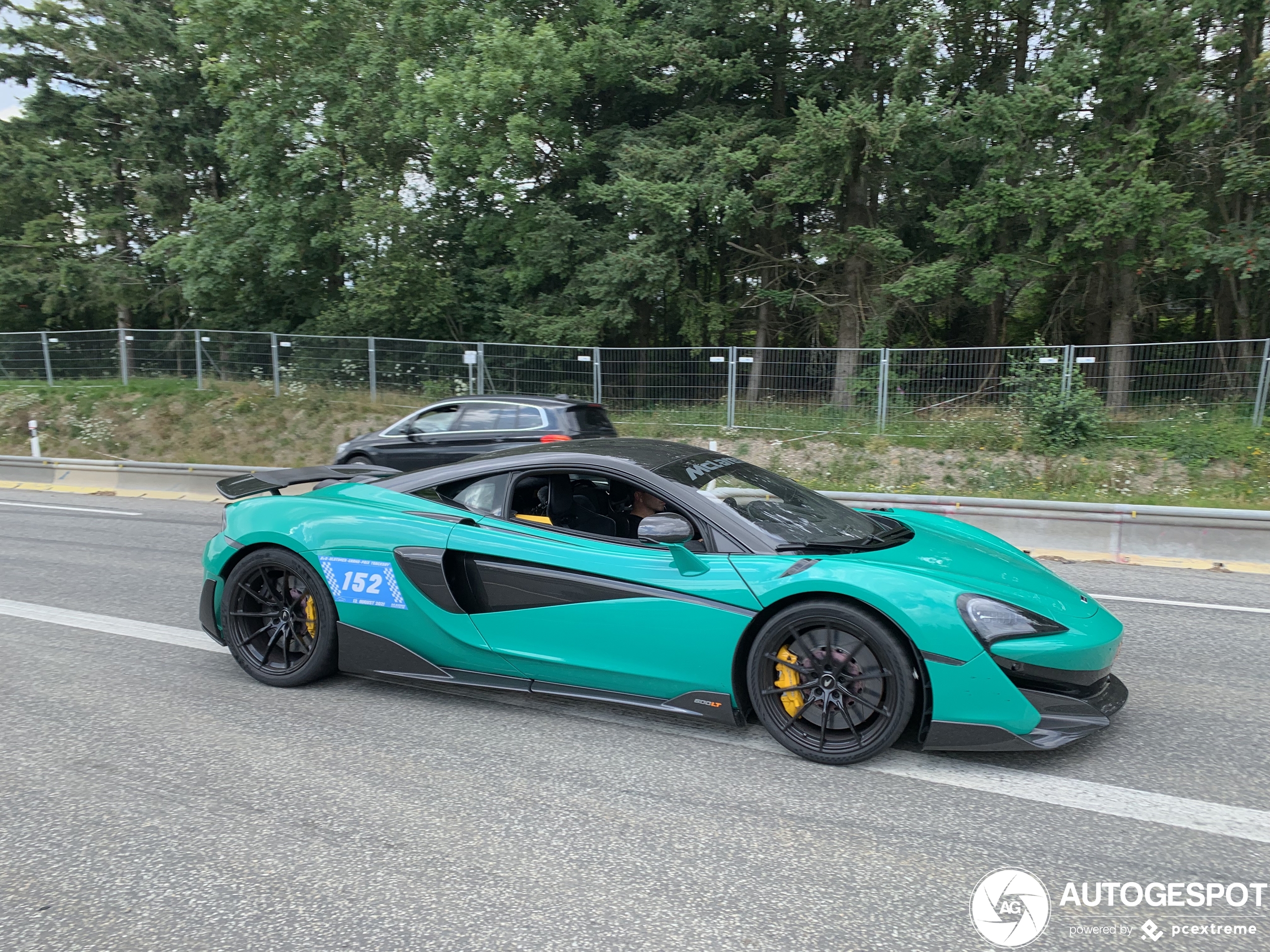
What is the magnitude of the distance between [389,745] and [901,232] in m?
17.7

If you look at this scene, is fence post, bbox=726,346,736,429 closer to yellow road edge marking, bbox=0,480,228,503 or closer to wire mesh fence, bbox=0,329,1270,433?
wire mesh fence, bbox=0,329,1270,433

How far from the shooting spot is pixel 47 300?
26734mm

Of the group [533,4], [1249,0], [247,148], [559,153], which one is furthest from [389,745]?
[247,148]

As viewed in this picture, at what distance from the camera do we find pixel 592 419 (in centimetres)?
Answer: 1079

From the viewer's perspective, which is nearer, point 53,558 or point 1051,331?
point 53,558

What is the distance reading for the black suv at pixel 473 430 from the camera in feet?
34.4

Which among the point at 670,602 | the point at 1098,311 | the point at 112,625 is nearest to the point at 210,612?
the point at 112,625

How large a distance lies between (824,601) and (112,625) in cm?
503

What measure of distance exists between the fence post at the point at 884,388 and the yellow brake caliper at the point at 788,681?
10.9 meters

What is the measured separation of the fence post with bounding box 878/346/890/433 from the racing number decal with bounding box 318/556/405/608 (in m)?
11.1

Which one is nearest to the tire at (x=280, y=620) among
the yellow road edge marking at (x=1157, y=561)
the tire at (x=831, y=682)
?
the tire at (x=831, y=682)

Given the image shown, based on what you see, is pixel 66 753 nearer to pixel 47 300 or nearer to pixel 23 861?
pixel 23 861

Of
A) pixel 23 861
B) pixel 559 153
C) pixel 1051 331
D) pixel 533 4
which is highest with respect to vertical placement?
pixel 533 4

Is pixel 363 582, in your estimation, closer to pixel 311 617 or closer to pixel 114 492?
pixel 311 617
